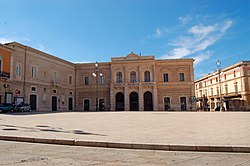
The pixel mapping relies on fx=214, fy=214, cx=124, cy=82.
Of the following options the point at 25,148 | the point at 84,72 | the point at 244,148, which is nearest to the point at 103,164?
the point at 25,148

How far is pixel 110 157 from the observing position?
16.0 feet

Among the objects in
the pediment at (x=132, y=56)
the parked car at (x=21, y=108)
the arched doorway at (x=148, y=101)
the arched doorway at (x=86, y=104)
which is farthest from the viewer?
the arched doorway at (x=86, y=104)

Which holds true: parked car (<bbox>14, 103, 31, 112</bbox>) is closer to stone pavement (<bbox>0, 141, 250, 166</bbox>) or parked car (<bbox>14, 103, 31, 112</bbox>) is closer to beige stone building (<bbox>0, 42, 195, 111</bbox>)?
beige stone building (<bbox>0, 42, 195, 111</bbox>)

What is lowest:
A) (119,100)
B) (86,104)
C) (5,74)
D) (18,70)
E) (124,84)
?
(86,104)

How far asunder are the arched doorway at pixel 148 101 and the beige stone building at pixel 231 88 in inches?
430

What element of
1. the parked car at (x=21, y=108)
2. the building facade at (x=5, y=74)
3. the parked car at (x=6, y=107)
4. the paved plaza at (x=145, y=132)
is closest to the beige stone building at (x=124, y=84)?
the parked car at (x=21, y=108)

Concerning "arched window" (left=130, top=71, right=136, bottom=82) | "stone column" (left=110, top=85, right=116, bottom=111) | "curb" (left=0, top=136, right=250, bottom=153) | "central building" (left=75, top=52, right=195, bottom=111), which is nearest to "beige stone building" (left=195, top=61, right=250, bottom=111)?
"central building" (left=75, top=52, right=195, bottom=111)

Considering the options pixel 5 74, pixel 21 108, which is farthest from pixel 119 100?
pixel 5 74

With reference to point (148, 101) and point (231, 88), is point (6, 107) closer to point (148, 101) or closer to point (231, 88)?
point (148, 101)

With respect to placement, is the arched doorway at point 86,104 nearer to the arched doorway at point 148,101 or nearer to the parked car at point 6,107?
the arched doorway at point 148,101

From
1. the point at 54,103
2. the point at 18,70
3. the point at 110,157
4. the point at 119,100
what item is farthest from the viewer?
the point at 119,100

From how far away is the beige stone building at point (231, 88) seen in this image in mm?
38406

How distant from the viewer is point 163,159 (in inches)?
185

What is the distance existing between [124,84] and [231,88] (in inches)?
857
